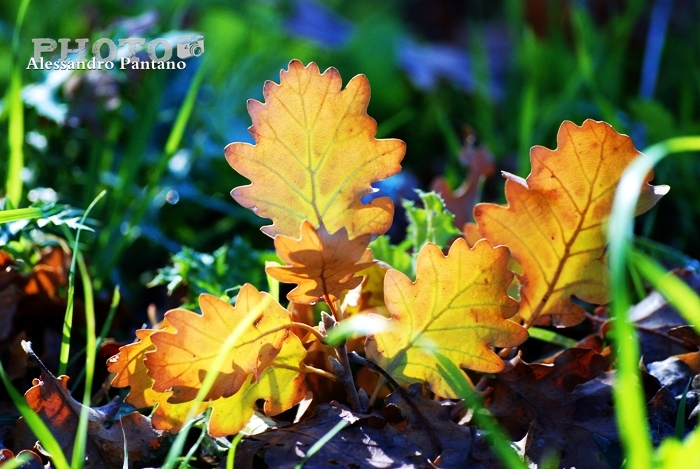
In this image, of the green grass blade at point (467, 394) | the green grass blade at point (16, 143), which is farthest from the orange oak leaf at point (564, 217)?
the green grass blade at point (16, 143)

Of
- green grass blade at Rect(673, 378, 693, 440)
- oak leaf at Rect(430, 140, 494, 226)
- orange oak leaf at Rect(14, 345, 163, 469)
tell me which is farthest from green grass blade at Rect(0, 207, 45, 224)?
green grass blade at Rect(673, 378, 693, 440)

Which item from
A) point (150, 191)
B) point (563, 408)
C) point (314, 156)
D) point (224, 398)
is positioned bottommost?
point (563, 408)

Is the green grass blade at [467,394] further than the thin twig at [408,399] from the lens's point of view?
No

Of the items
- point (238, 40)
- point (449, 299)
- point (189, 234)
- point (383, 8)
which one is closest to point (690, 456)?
point (449, 299)

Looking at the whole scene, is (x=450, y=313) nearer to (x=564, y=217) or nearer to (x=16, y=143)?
(x=564, y=217)

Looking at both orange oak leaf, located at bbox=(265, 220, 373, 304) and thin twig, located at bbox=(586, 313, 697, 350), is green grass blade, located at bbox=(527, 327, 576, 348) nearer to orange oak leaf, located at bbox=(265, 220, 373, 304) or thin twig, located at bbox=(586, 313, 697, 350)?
thin twig, located at bbox=(586, 313, 697, 350)

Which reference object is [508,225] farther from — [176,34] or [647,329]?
[176,34]

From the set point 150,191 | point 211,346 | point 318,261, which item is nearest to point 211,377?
point 211,346

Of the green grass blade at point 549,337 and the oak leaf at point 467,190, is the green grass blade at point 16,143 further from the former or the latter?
the green grass blade at point 549,337
